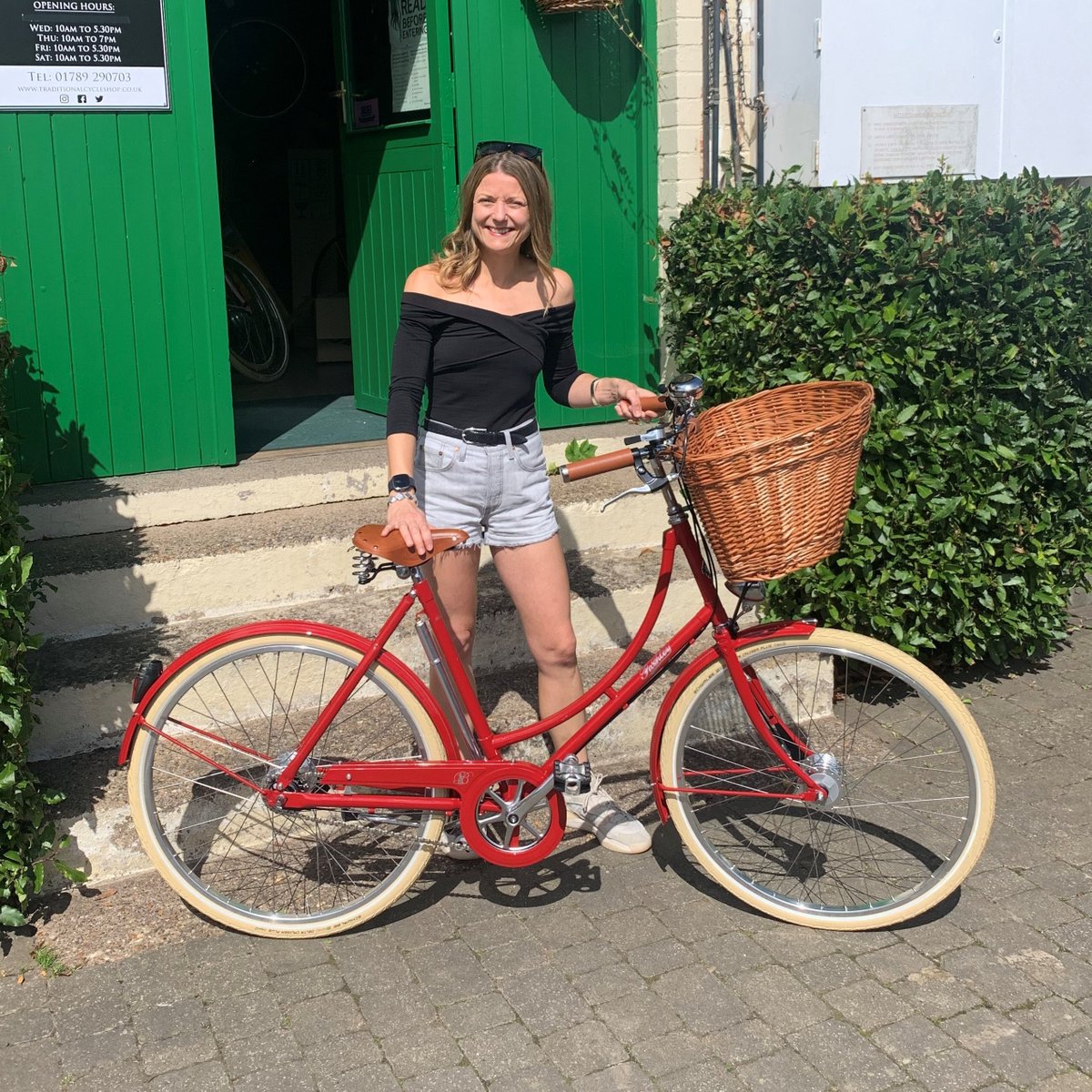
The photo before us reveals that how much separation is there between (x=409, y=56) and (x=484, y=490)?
11.8 feet

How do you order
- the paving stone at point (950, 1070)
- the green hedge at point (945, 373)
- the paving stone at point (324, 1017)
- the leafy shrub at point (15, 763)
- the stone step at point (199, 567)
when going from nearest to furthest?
1. the paving stone at point (950, 1070)
2. the paving stone at point (324, 1017)
3. the leafy shrub at point (15, 763)
4. the stone step at point (199, 567)
5. the green hedge at point (945, 373)

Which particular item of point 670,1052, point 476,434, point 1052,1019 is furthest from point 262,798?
point 1052,1019

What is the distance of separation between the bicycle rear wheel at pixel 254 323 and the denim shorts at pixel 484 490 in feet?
17.5

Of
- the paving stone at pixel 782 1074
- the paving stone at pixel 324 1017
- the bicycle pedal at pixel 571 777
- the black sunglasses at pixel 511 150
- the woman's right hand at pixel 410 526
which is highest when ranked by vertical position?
the black sunglasses at pixel 511 150

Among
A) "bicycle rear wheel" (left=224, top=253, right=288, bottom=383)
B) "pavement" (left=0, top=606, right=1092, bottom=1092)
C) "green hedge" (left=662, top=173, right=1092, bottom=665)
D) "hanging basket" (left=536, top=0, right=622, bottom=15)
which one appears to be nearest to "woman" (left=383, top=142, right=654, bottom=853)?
"pavement" (left=0, top=606, right=1092, bottom=1092)

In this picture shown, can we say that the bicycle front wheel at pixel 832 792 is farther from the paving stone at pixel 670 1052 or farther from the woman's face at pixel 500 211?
Result: the woman's face at pixel 500 211

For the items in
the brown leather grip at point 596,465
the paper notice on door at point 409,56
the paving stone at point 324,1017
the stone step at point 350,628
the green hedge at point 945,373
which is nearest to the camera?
the paving stone at point 324,1017

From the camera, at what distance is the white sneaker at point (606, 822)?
154 inches

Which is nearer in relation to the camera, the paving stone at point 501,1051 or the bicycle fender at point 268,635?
the paving stone at point 501,1051

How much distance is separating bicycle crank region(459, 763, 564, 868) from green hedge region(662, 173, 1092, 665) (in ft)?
6.37

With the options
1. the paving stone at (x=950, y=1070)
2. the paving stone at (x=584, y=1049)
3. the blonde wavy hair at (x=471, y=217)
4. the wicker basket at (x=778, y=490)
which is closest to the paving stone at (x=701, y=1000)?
the paving stone at (x=584, y=1049)

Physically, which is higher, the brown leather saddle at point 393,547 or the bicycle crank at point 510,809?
the brown leather saddle at point 393,547

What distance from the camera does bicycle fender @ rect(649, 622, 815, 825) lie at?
3.34m

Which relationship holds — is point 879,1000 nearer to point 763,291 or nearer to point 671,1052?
point 671,1052
